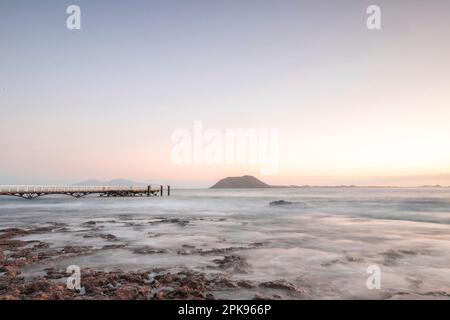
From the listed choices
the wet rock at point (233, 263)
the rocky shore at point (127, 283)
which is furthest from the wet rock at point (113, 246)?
the wet rock at point (233, 263)

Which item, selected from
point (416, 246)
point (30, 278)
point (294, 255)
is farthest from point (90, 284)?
point (416, 246)

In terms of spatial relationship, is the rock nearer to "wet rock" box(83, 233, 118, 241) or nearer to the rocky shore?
the rocky shore

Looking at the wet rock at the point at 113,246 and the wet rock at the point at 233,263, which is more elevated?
the wet rock at the point at 233,263

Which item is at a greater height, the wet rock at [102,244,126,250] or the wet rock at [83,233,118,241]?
the wet rock at [102,244,126,250]

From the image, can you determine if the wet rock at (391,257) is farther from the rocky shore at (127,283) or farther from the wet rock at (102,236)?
the wet rock at (102,236)

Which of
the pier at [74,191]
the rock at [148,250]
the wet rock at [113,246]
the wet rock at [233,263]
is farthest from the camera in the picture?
the pier at [74,191]

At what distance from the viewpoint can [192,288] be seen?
8.82 meters

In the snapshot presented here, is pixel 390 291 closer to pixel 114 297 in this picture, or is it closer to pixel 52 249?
pixel 114 297

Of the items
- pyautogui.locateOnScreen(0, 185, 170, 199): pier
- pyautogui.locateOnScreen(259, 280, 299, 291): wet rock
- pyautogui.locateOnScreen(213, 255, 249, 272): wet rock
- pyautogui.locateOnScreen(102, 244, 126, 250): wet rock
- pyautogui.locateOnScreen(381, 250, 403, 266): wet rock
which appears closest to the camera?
pyautogui.locateOnScreen(259, 280, 299, 291): wet rock

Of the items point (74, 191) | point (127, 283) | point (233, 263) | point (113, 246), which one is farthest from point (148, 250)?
point (74, 191)

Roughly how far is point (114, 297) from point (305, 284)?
528 centimetres

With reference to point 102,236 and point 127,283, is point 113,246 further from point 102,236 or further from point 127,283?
point 127,283

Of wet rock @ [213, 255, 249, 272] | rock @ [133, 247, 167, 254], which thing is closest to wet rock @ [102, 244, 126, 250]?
rock @ [133, 247, 167, 254]

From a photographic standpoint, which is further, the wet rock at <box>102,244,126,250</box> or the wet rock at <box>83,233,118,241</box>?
the wet rock at <box>83,233,118,241</box>
